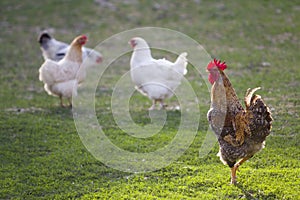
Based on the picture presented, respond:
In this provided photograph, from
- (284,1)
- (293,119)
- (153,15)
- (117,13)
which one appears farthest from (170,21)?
(293,119)

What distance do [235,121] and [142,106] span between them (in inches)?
202

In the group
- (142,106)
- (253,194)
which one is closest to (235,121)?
(253,194)

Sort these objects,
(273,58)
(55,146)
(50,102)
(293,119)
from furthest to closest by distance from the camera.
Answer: (273,58), (50,102), (293,119), (55,146)

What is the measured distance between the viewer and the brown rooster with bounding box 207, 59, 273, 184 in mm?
6703

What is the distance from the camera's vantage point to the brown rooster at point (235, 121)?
22.0 ft

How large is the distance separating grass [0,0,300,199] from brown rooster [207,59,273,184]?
629 mm

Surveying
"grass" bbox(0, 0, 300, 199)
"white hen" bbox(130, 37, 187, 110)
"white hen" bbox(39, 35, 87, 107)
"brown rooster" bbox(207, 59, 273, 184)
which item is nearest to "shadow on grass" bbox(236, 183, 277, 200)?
"grass" bbox(0, 0, 300, 199)

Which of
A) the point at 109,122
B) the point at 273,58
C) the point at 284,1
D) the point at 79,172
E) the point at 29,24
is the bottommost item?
the point at 79,172

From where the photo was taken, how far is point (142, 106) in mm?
11828

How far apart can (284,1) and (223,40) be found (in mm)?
4640

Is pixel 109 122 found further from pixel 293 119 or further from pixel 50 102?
pixel 293 119

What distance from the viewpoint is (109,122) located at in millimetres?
10703

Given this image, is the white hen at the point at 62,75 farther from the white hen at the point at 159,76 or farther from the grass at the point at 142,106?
the white hen at the point at 159,76

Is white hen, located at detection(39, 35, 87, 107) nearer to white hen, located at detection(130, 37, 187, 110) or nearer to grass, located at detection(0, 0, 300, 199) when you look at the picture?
grass, located at detection(0, 0, 300, 199)
